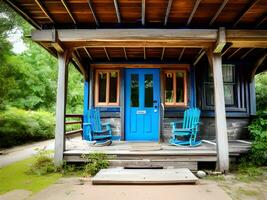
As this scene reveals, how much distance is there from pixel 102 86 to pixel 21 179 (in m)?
3.35

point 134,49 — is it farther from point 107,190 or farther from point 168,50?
point 107,190

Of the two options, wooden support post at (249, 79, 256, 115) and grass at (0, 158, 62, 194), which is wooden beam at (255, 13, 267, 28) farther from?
grass at (0, 158, 62, 194)

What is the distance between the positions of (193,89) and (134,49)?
202 centimetres

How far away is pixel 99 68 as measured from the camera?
6727 mm

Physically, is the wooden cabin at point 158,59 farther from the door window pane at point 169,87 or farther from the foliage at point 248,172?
the foliage at point 248,172

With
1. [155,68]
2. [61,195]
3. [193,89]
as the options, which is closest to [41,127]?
[155,68]

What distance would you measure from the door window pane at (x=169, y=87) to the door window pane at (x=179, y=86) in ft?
0.55

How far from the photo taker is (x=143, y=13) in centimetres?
395

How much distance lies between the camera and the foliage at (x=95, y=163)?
4346 mm

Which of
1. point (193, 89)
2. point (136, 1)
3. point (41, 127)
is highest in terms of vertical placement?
point (136, 1)

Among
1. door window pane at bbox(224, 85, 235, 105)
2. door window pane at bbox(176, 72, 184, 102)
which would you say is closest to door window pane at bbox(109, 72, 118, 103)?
door window pane at bbox(176, 72, 184, 102)

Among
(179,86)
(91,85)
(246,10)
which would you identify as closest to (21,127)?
(91,85)

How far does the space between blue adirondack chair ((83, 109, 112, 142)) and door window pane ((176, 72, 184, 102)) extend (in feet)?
6.78

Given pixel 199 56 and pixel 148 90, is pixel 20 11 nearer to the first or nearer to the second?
pixel 148 90
